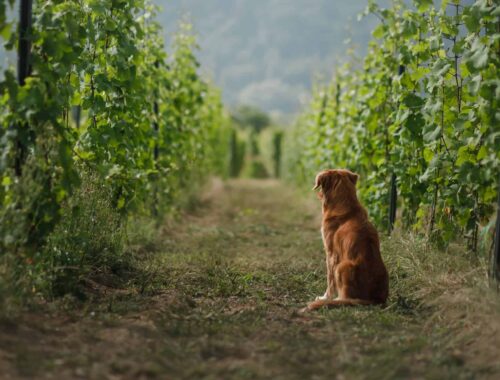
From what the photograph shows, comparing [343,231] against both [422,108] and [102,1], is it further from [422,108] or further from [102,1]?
[102,1]

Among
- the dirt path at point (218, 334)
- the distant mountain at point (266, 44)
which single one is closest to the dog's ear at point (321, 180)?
the dirt path at point (218, 334)

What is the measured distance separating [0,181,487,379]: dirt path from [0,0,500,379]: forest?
0.02 meters

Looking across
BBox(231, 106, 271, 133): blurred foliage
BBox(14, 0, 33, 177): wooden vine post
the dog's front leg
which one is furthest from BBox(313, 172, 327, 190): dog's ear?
BBox(231, 106, 271, 133): blurred foliage

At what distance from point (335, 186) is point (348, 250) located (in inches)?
27.9

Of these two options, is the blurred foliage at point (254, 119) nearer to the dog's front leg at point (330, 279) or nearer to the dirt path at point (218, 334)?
the dirt path at point (218, 334)

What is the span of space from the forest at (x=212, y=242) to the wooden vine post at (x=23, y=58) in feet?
0.05

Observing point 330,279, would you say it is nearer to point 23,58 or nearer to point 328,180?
point 328,180

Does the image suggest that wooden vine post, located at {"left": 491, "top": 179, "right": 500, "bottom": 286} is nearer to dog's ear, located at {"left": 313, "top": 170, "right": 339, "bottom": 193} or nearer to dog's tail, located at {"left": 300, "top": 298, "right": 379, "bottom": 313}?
dog's tail, located at {"left": 300, "top": 298, "right": 379, "bottom": 313}

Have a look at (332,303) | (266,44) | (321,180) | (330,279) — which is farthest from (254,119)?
(266,44)

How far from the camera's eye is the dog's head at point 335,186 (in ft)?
18.2

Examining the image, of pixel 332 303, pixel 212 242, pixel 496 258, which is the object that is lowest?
pixel 332 303

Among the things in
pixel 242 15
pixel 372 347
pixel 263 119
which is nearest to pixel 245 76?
pixel 242 15

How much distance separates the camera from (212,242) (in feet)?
30.6

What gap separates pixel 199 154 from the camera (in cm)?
1469
